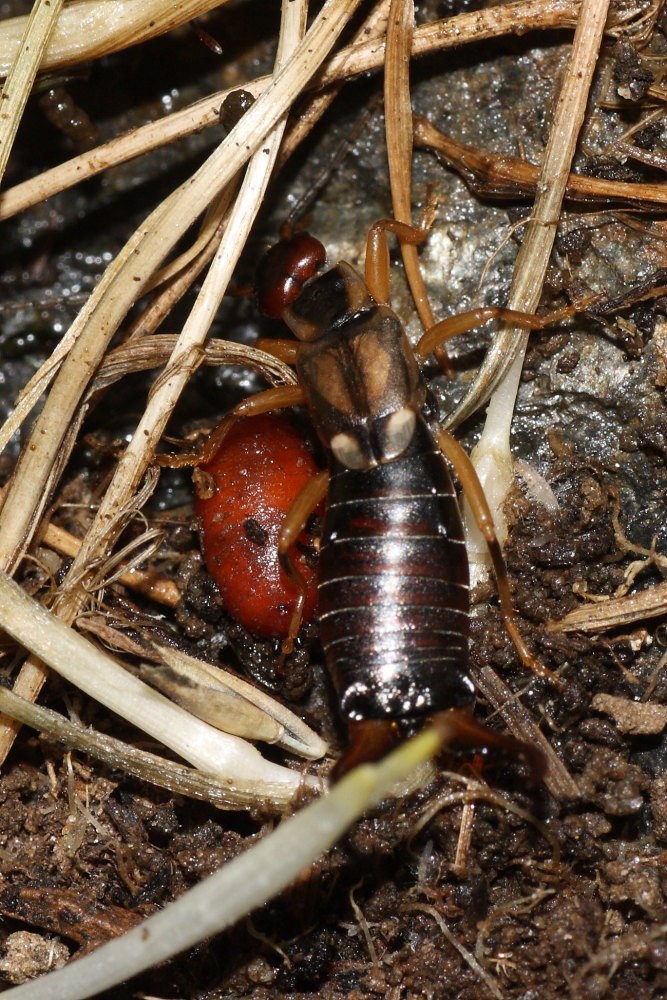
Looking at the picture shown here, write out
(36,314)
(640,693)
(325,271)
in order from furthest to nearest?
1. (36,314)
2. (325,271)
3. (640,693)

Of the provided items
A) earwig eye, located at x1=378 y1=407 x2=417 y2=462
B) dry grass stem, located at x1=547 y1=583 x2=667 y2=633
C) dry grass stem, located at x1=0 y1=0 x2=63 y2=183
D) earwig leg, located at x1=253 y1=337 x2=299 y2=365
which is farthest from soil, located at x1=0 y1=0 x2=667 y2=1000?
dry grass stem, located at x1=0 y1=0 x2=63 y2=183

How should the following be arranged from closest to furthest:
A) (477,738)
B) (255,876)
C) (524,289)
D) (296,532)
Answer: (255,876)
(477,738)
(296,532)
(524,289)

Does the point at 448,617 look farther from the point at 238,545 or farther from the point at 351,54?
the point at 351,54

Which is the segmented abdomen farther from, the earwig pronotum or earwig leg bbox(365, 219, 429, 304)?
earwig leg bbox(365, 219, 429, 304)

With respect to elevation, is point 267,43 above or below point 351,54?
above

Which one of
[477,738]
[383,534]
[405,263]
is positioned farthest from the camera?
[405,263]

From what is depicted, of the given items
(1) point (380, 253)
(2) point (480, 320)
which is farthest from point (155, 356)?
(2) point (480, 320)

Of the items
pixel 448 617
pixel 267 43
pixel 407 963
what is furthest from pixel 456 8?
pixel 407 963

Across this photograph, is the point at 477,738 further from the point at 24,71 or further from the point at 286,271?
the point at 24,71
